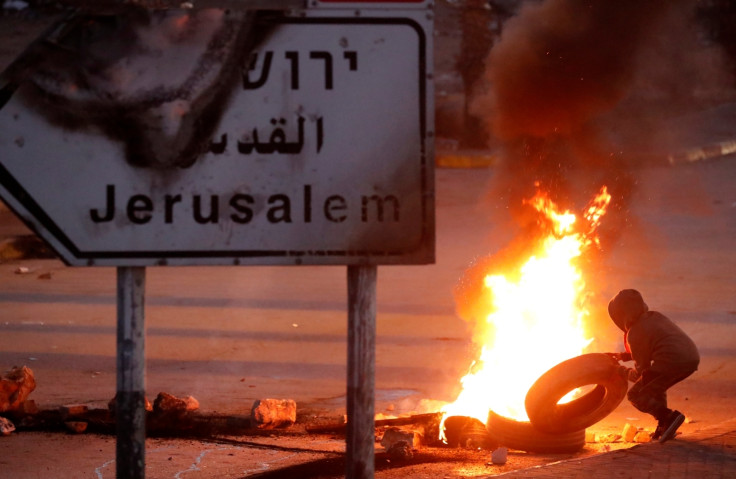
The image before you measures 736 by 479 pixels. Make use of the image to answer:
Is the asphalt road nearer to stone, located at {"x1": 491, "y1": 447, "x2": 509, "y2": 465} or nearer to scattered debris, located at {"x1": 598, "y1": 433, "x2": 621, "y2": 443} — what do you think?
scattered debris, located at {"x1": 598, "y1": 433, "x2": 621, "y2": 443}

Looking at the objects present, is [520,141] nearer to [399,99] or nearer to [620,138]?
[399,99]

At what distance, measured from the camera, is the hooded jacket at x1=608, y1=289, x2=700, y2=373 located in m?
5.95

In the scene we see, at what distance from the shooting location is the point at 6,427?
652cm

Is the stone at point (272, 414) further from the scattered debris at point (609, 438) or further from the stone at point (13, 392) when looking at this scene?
the scattered debris at point (609, 438)

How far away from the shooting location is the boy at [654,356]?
5.95 m

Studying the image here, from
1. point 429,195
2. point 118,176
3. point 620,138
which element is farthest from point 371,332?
point 620,138

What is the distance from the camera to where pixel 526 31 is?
9.02 meters

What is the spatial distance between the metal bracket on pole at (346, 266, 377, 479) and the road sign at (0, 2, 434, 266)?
2.9 inches

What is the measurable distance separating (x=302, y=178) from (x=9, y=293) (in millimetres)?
9763

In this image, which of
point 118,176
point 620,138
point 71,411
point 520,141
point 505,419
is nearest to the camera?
point 118,176

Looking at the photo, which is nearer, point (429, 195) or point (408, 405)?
point (429, 195)

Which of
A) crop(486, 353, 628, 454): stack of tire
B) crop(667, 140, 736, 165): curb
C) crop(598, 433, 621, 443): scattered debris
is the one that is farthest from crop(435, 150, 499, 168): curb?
crop(486, 353, 628, 454): stack of tire

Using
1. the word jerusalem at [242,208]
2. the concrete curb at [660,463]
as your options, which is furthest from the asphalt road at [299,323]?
the word jerusalem at [242,208]

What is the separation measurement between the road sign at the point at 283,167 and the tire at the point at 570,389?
3355 millimetres
